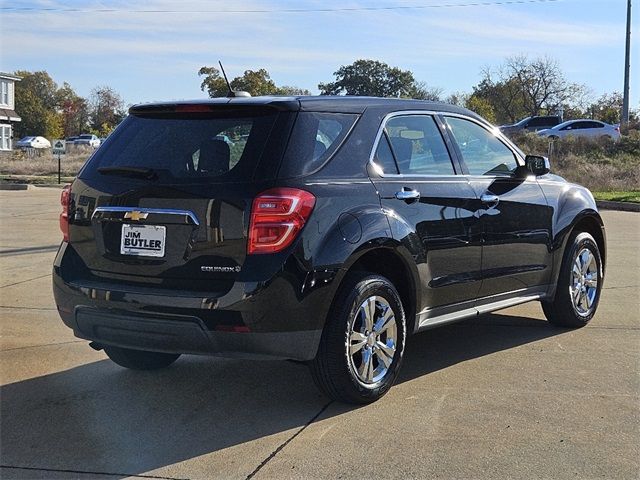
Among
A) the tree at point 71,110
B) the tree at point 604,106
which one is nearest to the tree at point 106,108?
the tree at point 71,110

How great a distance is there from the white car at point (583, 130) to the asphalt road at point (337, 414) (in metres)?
37.4

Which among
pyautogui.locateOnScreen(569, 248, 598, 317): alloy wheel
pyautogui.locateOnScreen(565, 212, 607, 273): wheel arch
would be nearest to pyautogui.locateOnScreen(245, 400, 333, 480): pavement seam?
pyautogui.locateOnScreen(569, 248, 598, 317): alloy wheel

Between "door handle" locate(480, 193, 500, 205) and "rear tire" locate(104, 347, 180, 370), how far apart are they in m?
2.35

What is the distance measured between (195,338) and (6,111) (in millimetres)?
72334

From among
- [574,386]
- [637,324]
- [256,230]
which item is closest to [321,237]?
[256,230]

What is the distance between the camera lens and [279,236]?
409 centimetres

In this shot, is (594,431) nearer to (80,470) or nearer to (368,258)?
(368,258)

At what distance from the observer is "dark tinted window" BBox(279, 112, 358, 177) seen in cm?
429

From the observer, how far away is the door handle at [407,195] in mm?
4770

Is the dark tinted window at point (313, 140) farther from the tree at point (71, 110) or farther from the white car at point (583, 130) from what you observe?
the tree at point (71, 110)

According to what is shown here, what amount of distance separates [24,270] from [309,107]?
20.0 ft

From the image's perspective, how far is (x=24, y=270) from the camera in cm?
942

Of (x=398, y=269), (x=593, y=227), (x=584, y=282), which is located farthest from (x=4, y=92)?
(x=398, y=269)

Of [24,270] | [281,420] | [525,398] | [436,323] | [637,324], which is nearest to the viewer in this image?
[281,420]
